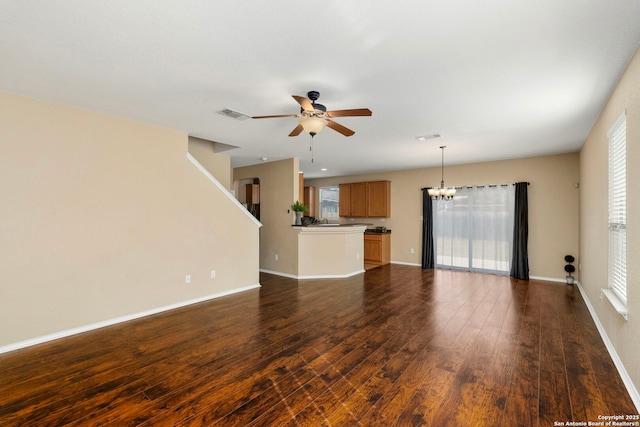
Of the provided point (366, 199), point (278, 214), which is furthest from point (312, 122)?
point (366, 199)

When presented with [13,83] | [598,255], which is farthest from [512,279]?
[13,83]

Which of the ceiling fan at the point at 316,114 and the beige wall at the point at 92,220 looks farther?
the beige wall at the point at 92,220

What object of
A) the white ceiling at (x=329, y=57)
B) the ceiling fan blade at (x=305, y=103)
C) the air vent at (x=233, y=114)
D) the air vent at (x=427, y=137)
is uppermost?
the white ceiling at (x=329, y=57)

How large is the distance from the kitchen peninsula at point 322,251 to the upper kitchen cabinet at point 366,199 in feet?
7.64

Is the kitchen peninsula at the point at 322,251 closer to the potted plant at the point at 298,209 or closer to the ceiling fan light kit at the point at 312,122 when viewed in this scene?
the potted plant at the point at 298,209

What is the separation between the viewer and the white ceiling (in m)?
1.81

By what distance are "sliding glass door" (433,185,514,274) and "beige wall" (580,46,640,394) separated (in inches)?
87.6

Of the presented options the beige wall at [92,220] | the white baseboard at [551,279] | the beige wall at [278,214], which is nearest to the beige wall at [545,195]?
the white baseboard at [551,279]

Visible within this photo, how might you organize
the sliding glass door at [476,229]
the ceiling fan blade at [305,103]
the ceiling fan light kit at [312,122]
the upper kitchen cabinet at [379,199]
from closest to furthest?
1. the ceiling fan blade at [305,103]
2. the ceiling fan light kit at [312,122]
3. the sliding glass door at [476,229]
4. the upper kitchen cabinet at [379,199]

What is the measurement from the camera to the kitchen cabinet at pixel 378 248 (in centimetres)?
801

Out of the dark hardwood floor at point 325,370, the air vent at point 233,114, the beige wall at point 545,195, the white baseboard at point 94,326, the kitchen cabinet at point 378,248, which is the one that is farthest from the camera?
the kitchen cabinet at point 378,248

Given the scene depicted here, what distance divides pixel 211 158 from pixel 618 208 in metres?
5.99

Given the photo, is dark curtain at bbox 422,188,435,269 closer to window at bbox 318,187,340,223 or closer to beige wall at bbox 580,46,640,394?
window at bbox 318,187,340,223

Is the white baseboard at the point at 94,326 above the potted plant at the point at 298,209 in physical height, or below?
below
